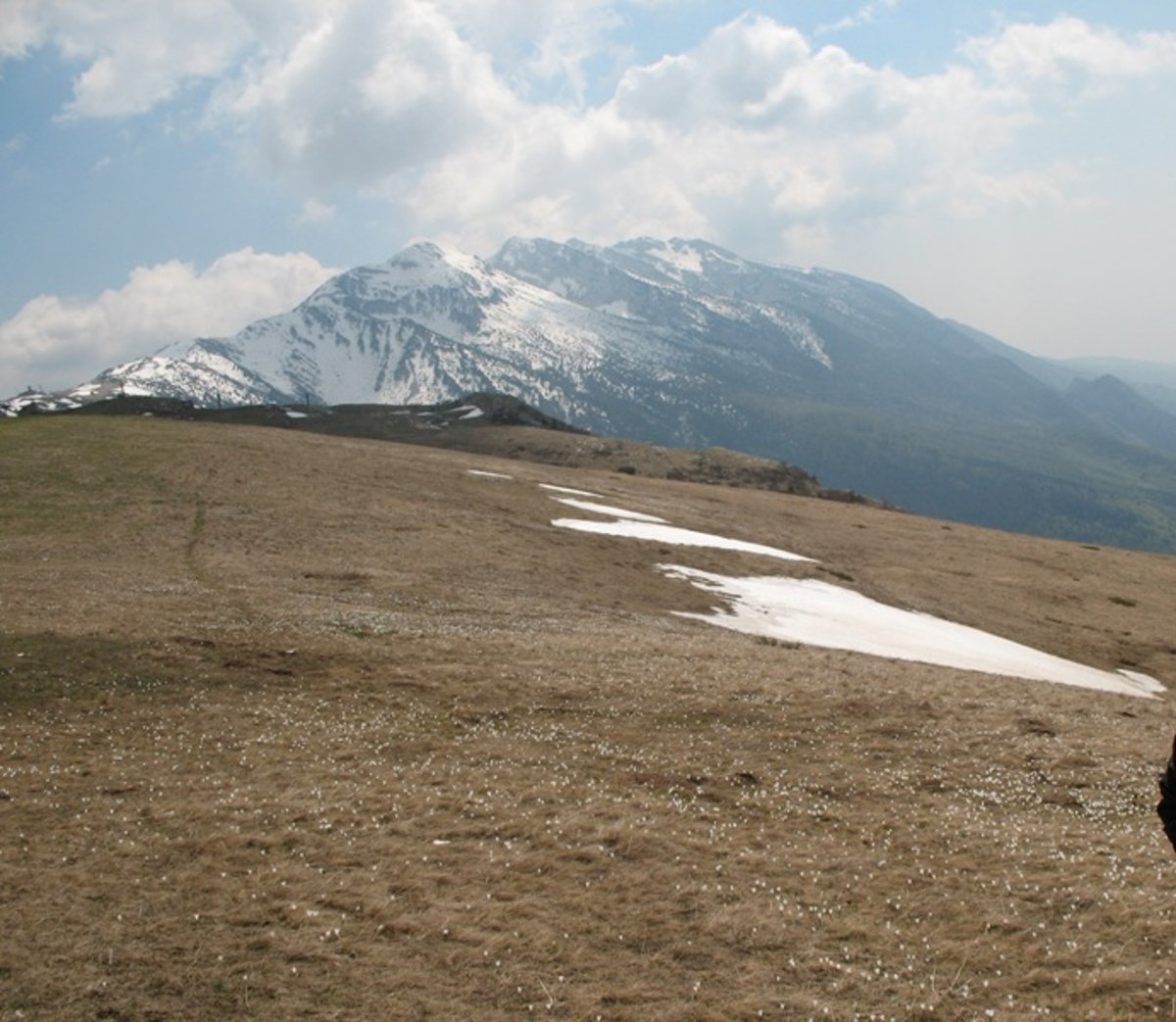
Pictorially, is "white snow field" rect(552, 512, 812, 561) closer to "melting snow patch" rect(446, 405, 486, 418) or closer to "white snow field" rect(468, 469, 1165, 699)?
"white snow field" rect(468, 469, 1165, 699)

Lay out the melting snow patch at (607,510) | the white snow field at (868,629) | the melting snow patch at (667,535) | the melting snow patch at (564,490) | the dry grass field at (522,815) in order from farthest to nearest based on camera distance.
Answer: the melting snow patch at (564,490) → the melting snow patch at (607,510) → the melting snow patch at (667,535) → the white snow field at (868,629) → the dry grass field at (522,815)

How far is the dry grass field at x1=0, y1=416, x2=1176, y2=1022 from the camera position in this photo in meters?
13.7

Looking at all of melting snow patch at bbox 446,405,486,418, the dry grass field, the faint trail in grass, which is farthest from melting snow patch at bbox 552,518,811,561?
melting snow patch at bbox 446,405,486,418

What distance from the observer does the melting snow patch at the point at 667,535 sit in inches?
2403

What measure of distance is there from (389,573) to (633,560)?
1688 centimetres

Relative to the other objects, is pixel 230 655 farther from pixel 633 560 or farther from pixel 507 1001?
pixel 633 560

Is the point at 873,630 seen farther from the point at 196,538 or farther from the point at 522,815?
the point at 196,538

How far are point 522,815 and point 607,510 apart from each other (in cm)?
5213

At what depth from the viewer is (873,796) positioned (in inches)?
825

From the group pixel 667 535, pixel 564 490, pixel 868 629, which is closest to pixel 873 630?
pixel 868 629

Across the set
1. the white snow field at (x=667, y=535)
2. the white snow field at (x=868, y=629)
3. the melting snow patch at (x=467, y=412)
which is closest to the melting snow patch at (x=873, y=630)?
the white snow field at (x=868, y=629)

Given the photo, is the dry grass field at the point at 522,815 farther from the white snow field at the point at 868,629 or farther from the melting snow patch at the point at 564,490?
the melting snow patch at the point at 564,490

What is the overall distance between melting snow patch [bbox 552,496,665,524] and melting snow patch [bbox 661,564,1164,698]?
13947 millimetres

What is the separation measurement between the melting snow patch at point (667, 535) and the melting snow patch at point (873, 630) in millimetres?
6453
